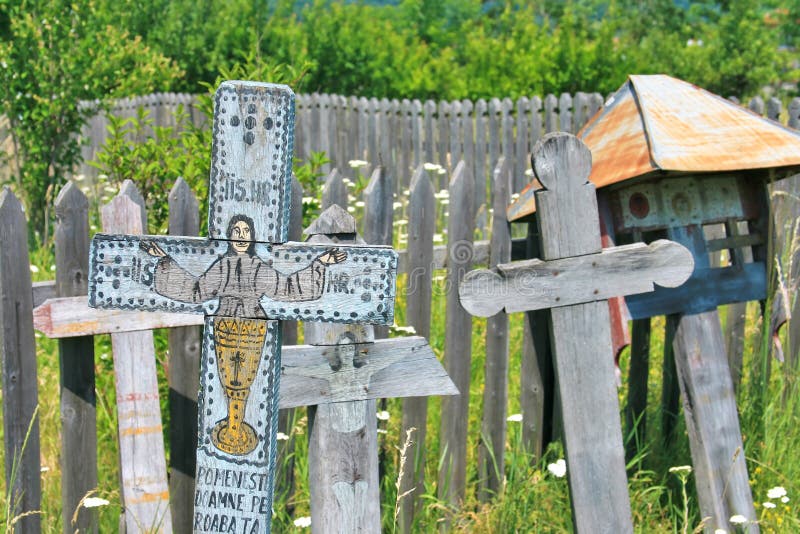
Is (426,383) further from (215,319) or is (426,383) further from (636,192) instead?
(636,192)

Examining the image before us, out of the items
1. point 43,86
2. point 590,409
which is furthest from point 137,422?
point 43,86

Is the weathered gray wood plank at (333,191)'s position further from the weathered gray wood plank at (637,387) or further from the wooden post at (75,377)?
the weathered gray wood plank at (637,387)

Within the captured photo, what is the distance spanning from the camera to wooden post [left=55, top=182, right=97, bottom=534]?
3.02 metres

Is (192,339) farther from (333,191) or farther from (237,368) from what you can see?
(237,368)

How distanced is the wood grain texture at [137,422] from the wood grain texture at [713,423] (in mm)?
1712

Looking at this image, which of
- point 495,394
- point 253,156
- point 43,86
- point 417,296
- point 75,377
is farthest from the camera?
point 43,86

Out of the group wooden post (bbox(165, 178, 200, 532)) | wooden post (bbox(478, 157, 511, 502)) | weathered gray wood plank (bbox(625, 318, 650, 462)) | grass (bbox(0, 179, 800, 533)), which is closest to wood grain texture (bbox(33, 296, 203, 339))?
wooden post (bbox(165, 178, 200, 532))

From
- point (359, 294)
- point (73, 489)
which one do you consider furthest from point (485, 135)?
point (359, 294)

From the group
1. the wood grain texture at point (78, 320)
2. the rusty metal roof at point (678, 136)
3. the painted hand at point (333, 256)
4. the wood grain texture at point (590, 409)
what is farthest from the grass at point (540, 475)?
the painted hand at point (333, 256)

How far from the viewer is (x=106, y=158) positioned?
13.0ft

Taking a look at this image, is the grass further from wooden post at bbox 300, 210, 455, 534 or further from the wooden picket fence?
wooden post at bbox 300, 210, 455, 534

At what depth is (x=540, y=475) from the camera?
11.3 feet

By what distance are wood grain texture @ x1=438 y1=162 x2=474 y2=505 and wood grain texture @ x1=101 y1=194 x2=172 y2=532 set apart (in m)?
1.09

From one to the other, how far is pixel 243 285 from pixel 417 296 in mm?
1539
